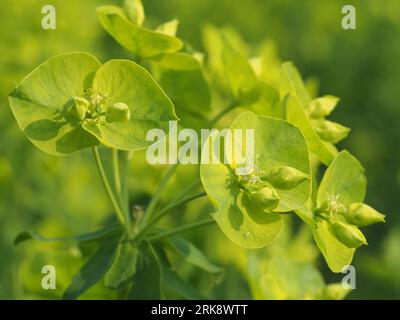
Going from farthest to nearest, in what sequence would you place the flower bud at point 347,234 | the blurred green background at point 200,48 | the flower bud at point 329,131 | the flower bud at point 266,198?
the blurred green background at point 200,48 → the flower bud at point 329,131 → the flower bud at point 347,234 → the flower bud at point 266,198

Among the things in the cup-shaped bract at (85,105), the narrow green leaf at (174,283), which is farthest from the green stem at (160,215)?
the cup-shaped bract at (85,105)

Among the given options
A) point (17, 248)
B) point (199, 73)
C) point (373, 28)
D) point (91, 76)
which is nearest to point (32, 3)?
point (17, 248)

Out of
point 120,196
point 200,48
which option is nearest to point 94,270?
point 120,196

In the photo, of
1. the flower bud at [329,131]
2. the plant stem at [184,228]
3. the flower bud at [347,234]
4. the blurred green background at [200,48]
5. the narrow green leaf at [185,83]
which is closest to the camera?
the flower bud at [347,234]

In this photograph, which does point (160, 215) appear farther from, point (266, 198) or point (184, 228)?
point (266, 198)

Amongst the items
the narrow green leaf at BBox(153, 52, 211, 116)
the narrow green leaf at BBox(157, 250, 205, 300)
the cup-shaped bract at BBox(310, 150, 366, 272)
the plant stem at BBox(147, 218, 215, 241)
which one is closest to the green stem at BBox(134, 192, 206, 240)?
the plant stem at BBox(147, 218, 215, 241)

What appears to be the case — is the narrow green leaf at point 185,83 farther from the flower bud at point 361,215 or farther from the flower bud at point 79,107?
the flower bud at point 361,215

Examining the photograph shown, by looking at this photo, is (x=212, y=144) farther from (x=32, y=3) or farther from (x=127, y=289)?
(x=32, y=3)

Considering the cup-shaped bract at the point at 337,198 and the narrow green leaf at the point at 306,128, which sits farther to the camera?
the narrow green leaf at the point at 306,128
